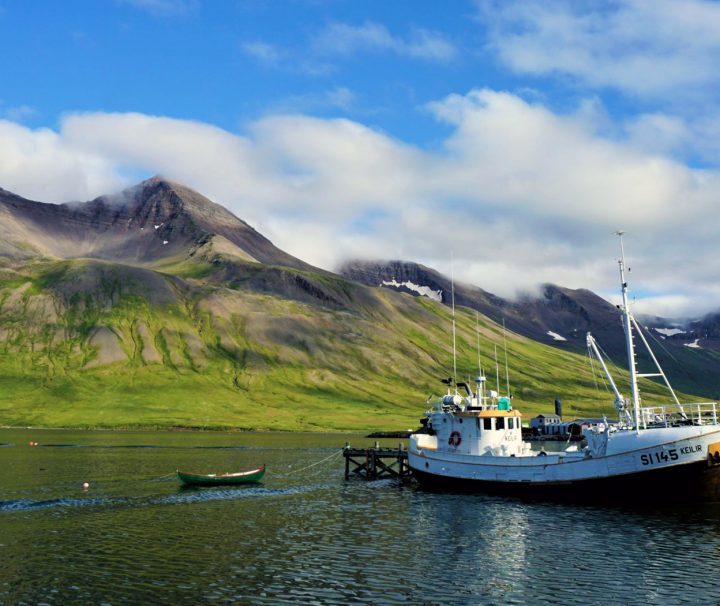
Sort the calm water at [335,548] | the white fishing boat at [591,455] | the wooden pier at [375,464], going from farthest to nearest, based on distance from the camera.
Result: the wooden pier at [375,464] < the white fishing boat at [591,455] < the calm water at [335,548]

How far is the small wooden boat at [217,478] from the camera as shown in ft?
260

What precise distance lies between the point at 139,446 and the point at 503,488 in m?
102

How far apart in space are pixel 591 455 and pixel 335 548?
29574mm

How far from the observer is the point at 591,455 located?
63.5m

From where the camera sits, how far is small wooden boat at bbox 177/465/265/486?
79375mm

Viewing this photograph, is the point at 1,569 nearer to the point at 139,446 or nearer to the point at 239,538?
the point at 239,538

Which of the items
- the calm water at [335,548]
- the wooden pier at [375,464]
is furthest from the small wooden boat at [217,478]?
the wooden pier at [375,464]

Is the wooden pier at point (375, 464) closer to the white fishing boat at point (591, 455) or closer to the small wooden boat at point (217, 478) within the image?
the white fishing boat at point (591, 455)

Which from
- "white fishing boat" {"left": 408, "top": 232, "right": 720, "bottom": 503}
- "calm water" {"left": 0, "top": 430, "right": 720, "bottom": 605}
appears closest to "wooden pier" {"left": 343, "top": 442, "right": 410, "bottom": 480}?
"white fishing boat" {"left": 408, "top": 232, "right": 720, "bottom": 503}

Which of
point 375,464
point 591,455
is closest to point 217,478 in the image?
point 375,464

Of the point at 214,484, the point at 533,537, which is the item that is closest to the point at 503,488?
the point at 533,537

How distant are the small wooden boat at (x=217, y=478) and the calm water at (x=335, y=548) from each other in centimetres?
228

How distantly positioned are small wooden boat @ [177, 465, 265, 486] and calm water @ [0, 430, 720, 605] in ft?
7.48

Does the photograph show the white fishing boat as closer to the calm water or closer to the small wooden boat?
the calm water
